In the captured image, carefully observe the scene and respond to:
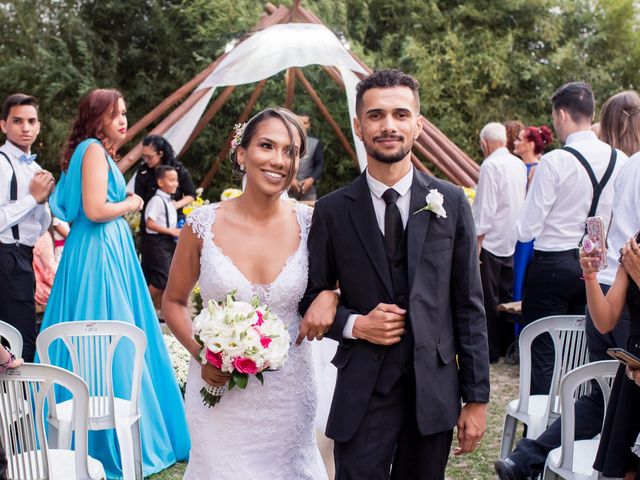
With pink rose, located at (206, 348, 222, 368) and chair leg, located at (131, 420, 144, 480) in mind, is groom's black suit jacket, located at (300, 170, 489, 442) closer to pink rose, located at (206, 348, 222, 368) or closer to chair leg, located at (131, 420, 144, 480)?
pink rose, located at (206, 348, 222, 368)

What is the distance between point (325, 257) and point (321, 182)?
12.3 m

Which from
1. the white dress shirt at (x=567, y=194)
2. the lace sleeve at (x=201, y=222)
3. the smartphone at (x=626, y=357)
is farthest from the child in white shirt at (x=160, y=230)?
the smartphone at (x=626, y=357)

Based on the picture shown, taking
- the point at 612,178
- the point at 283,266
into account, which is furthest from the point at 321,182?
the point at 283,266

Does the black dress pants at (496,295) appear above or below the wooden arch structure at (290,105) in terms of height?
below

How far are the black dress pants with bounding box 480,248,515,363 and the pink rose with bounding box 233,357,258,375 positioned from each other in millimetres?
5124

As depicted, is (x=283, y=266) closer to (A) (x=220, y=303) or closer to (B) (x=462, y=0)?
(A) (x=220, y=303)

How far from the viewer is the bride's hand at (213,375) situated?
288 cm

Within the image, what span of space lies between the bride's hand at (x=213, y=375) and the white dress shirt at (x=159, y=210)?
613 centimetres

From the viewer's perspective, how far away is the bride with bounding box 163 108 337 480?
10.2 ft

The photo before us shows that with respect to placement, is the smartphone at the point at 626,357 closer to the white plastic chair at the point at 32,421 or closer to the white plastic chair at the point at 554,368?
the white plastic chair at the point at 554,368

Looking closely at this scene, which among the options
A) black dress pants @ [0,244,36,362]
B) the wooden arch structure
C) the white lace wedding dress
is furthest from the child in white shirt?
the white lace wedding dress

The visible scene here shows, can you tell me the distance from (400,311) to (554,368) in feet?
6.36

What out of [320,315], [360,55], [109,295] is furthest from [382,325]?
[360,55]

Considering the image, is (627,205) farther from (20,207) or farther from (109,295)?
(20,207)
